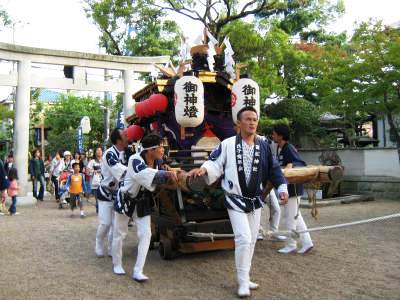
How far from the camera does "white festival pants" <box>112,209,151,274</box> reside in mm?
4852

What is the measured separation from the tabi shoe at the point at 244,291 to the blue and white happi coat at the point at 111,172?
7.10 ft

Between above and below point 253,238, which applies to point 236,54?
above

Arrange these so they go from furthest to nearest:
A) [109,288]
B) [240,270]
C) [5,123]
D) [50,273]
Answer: [5,123]
[50,273]
[109,288]
[240,270]

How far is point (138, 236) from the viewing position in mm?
5102

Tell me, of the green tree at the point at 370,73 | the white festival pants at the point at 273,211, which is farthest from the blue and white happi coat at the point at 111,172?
the green tree at the point at 370,73

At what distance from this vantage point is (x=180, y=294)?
4344mm

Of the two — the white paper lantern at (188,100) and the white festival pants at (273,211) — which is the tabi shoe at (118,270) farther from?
the white festival pants at (273,211)

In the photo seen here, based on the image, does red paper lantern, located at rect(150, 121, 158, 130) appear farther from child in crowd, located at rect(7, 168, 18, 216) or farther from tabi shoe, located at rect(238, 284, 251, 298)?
child in crowd, located at rect(7, 168, 18, 216)

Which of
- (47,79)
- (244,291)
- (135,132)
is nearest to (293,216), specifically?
(244,291)

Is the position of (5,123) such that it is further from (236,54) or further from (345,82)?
(345,82)

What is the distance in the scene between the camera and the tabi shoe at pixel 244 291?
4.15m

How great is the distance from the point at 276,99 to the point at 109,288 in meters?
13.4

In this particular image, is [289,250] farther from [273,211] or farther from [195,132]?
[195,132]

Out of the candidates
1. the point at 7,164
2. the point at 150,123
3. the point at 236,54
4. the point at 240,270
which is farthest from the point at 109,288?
the point at 236,54
